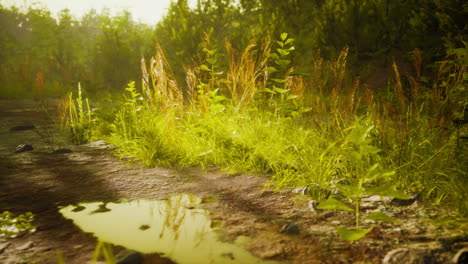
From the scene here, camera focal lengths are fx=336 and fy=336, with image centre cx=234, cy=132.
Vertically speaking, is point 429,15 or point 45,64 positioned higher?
point 45,64

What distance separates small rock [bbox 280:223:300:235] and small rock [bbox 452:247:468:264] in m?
0.66

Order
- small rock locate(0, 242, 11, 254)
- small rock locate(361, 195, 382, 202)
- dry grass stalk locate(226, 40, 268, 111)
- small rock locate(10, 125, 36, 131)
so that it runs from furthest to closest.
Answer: small rock locate(10, 125, 36, 131)
dry grass stalk locate(226, 40, 268, 111)
small rock locate(361, 195, 382, 202)
small rock locate(0, 242, 11, 254)

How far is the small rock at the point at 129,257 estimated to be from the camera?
142cm

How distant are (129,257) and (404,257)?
114 centimetres

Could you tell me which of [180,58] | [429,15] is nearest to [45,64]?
[180,58]

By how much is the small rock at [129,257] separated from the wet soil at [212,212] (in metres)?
0.04

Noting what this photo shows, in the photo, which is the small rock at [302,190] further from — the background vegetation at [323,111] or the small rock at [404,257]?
the small rock at [404,257]

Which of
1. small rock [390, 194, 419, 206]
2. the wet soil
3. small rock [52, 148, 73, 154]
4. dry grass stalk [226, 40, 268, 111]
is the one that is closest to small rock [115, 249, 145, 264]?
the wet soil

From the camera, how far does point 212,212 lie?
6.55ft

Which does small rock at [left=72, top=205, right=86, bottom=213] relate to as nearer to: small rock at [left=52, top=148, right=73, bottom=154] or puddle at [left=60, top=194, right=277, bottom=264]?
puddle at [left=60, top=194, right=277, bottom=264]

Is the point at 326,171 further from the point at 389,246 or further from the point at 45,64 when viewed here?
the point at 45,64

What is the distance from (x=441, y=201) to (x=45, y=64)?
16.7 meters

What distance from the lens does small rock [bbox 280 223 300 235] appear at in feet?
5.46

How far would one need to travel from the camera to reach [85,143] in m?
4.19
